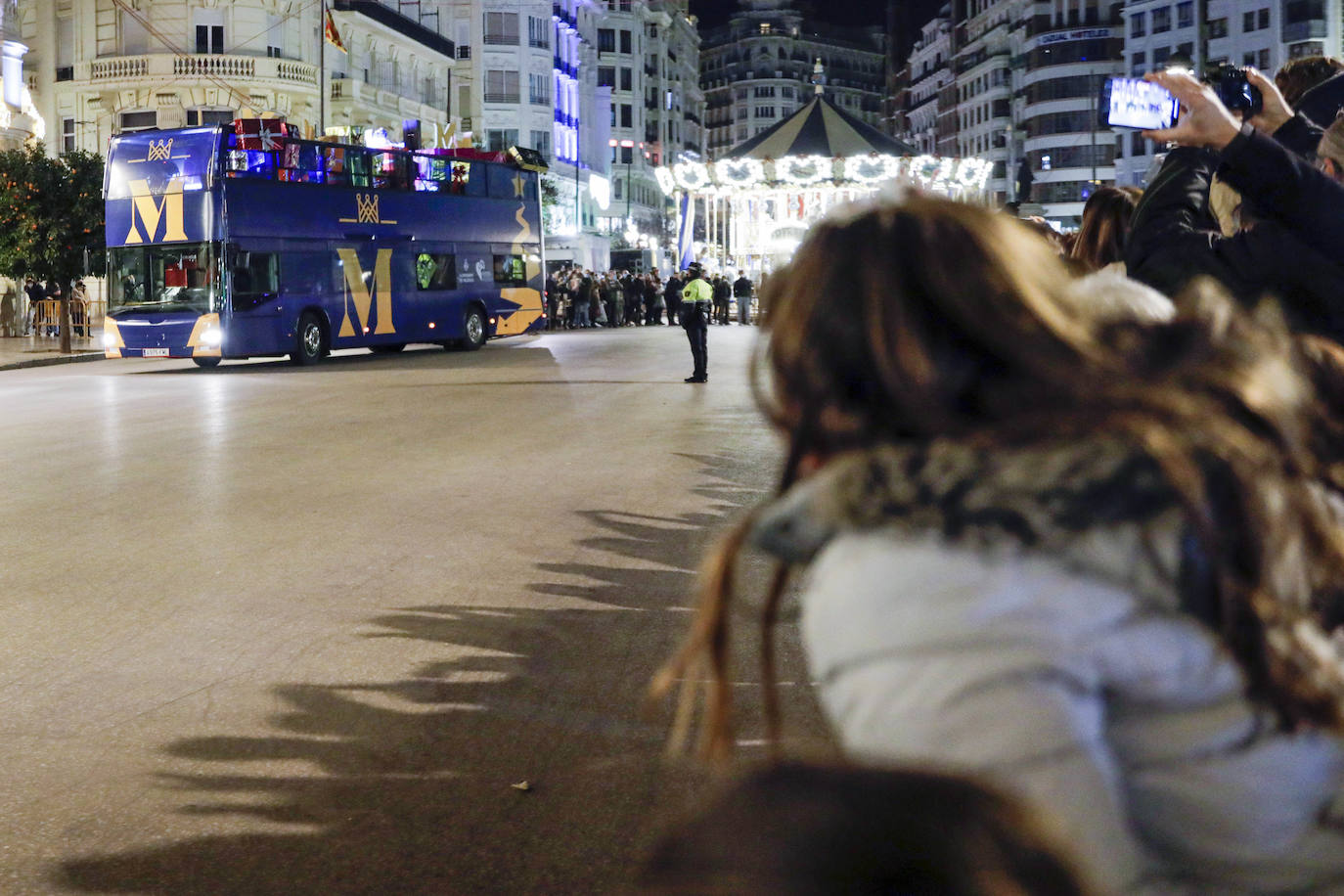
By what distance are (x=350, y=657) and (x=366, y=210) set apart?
25098 millimetres

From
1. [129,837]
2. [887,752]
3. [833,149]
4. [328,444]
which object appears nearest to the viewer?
[887,752]

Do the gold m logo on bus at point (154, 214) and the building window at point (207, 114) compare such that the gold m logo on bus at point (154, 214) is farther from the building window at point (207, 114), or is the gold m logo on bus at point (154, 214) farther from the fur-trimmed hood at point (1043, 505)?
the fur-trimmed hood at point (1043, 505)

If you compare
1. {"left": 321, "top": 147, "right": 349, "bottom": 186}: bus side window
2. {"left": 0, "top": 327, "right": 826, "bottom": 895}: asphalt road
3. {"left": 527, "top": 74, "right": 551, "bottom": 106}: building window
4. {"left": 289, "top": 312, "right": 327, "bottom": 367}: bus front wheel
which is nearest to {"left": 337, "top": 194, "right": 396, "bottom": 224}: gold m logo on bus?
{"left": 321, "top": 147, "right": 349, "bottom": 186}: bus side window

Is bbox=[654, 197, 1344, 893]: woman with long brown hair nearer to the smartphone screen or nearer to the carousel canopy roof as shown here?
the smartphone screen

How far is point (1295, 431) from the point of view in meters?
1.49

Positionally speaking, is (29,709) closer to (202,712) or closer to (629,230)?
(202,712)

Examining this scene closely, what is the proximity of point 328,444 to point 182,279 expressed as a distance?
13812mm

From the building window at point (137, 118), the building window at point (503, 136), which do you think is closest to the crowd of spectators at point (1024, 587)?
the building window at point (137, 118)

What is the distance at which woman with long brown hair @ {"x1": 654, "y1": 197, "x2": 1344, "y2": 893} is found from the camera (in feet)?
4.23

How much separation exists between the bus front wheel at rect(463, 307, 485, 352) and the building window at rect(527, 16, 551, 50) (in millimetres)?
50460

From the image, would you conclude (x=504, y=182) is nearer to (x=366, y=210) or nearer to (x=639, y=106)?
(x=366, y=210)

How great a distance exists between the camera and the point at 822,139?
110 feet

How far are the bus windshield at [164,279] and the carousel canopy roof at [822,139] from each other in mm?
12308

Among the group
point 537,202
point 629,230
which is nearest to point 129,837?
point 537,202
